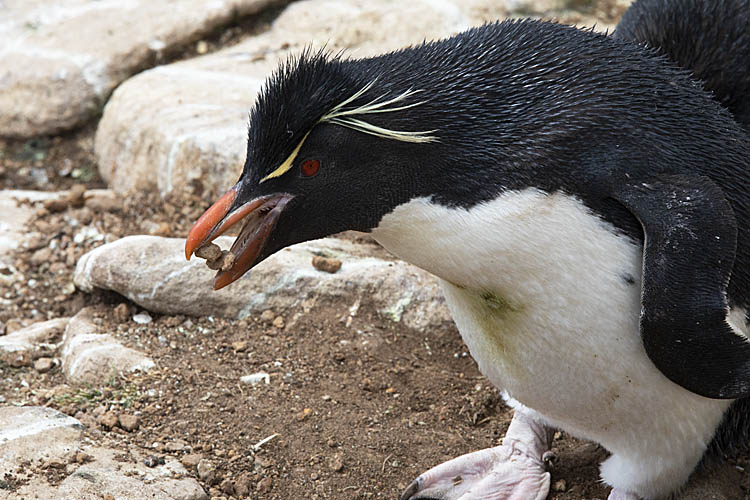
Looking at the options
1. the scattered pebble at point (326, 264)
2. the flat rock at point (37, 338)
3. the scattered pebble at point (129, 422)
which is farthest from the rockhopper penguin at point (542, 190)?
the flat rock at point (37, 338)

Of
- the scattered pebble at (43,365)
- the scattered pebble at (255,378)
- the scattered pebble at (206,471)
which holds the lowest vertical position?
the scattered pebble at (43,365)

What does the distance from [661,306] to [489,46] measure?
75 centimetres

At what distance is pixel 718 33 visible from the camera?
288cm

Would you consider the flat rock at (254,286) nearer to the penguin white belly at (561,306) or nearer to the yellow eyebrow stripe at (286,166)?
the penguin white belly at (561,306)

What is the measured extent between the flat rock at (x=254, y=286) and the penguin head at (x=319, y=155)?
1.30 meters

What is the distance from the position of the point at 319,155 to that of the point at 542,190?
52 centimetres

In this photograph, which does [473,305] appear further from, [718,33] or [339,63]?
[718,33]

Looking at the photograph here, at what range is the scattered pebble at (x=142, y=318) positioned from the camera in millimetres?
3458

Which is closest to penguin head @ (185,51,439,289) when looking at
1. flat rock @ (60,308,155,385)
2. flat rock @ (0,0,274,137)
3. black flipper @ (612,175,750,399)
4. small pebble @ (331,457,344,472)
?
black flipper @ (612,175,750,399)

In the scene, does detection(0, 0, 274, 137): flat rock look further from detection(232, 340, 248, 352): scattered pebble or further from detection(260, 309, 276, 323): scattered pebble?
detection(232, 340, 248, 352): scattered pebble

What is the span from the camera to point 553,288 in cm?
218

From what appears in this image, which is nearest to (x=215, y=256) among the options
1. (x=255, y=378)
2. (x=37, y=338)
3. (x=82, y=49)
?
(x=255, y=378)

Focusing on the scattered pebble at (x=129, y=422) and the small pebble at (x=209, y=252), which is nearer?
the small pebble at (x=209, y=252)

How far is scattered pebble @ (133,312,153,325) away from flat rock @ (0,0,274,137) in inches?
96.2
